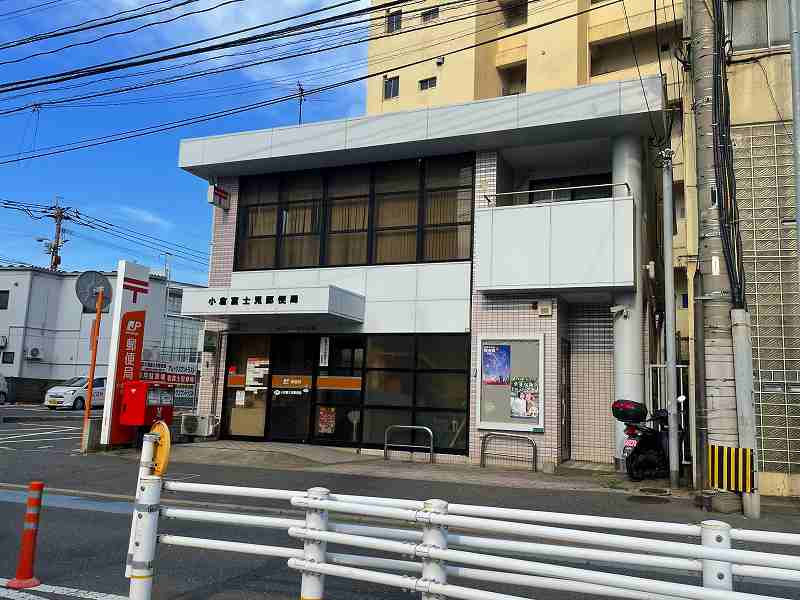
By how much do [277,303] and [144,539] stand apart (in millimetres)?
10222

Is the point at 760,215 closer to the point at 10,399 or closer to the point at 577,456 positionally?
the point at 577,456

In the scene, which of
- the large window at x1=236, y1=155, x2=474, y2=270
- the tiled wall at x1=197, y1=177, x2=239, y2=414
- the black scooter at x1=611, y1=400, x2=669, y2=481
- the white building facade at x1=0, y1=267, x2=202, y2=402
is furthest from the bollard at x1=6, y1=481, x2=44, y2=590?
the white building facade at x1=0, y1=267, x2=202, y2=402

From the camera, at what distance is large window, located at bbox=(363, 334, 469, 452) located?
14.7 meters

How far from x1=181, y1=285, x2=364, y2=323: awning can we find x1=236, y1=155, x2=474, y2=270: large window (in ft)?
5.09

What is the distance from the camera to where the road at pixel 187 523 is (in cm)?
573

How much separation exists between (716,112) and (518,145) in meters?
5.41

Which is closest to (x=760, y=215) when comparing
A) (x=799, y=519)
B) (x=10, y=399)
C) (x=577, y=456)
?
(x=799, y=519)

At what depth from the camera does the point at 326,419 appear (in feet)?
52.3

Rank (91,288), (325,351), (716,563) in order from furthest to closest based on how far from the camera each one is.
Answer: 1. (325,351)
2. (91,288)
3. (716,563)

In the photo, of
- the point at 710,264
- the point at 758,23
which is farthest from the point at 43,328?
the point at 758,23

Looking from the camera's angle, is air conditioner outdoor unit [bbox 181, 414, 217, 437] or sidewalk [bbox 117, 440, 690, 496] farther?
air conditioner outdoor unit [bbox 181, 414, 217, 437]

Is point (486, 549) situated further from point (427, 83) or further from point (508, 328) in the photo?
point (427, 83)

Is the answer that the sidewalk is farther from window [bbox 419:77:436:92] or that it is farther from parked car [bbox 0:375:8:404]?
window [bbox 419:77:436:92]

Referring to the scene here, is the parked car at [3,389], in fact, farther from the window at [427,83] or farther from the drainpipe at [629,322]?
the drainpipe at [629,322]
